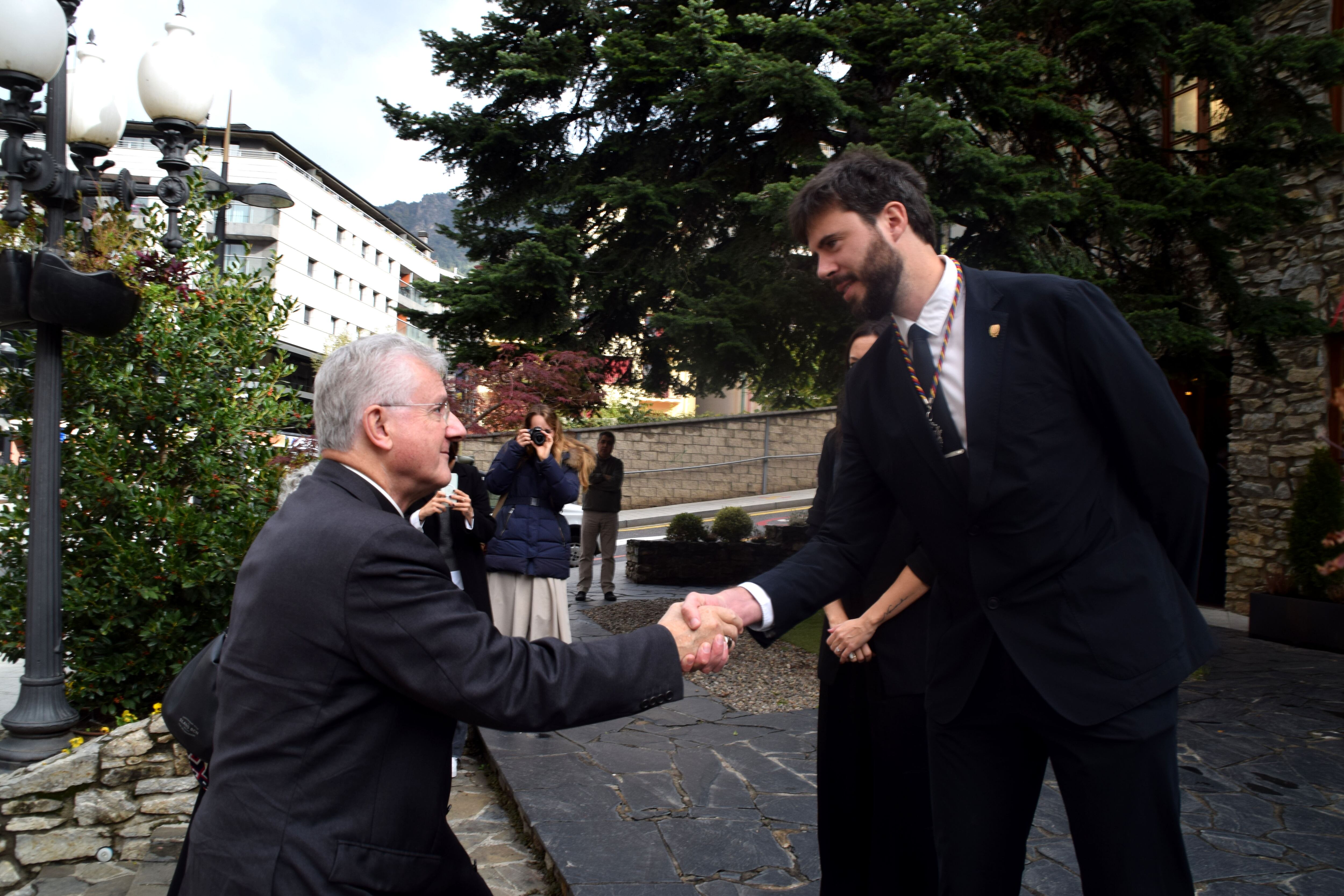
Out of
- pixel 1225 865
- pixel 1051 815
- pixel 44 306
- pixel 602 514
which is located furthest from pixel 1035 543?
pixel 602 514

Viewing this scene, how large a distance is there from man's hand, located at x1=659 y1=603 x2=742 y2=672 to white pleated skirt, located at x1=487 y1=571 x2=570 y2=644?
3.94 meters

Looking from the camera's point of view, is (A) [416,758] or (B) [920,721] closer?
(A) [416,758]

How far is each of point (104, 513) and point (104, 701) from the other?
3.36ft

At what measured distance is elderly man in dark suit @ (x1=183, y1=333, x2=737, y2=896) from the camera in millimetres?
1737

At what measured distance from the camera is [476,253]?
920 centimetres

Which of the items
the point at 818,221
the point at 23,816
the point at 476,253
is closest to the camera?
the point at 818,221

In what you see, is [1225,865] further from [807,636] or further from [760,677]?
[807,636]

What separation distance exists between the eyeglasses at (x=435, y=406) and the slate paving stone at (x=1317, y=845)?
4320mm

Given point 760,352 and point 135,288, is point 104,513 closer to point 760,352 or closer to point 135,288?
point 135,288

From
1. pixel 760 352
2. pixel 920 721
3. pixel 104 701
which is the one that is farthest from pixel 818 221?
pixel 760 352

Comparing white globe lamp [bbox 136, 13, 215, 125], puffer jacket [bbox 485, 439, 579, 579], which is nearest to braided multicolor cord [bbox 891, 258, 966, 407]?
puffer jacket [bbox 485, 439, 579, 579]

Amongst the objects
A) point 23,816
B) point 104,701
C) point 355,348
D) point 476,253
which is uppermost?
point 476,253

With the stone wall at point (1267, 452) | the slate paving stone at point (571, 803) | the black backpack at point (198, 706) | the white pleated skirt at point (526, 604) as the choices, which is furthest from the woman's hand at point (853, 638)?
the stone wall at point (1267, 452)

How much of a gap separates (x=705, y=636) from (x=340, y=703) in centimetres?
92
